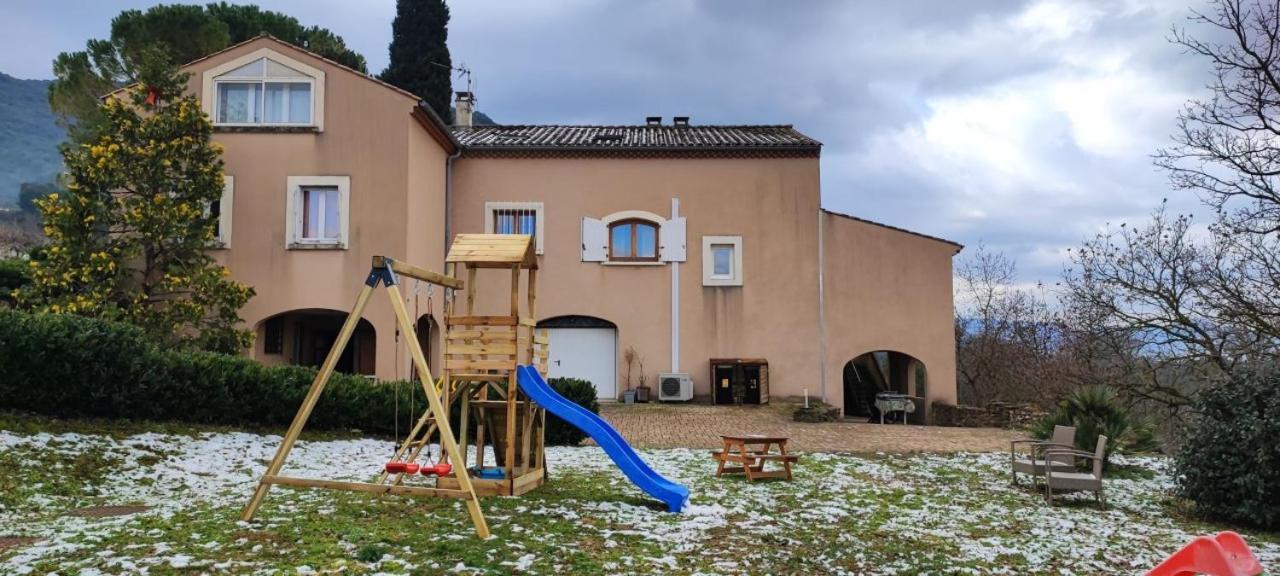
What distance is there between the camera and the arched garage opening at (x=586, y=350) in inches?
773

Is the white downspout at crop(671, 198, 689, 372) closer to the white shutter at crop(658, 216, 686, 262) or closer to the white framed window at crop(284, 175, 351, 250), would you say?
the white shutter at crop(658, 216, 686, 262)

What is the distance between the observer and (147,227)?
14875 mm

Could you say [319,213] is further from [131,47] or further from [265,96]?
[131,47]

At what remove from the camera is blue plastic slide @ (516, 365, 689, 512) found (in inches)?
306

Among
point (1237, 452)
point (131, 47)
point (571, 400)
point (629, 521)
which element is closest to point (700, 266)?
point (571, 400)

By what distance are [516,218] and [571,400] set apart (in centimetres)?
758

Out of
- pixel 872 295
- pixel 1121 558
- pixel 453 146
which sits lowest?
pixel 1121 558

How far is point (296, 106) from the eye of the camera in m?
16.9

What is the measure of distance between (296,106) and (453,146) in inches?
141

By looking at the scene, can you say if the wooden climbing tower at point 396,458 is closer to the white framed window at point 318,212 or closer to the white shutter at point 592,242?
the white framed window at point 318,212

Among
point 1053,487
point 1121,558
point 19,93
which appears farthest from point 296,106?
point 19,93

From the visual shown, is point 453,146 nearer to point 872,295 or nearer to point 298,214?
point 298,214

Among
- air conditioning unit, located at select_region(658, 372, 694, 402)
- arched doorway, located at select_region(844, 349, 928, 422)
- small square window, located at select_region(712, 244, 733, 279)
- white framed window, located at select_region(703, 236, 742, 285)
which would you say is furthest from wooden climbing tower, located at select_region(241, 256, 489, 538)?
arched doorway, located at select_region(844, 349, 928, 422)

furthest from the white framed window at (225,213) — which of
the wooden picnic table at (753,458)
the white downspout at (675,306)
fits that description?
the wooden picnic table at (753,458)
